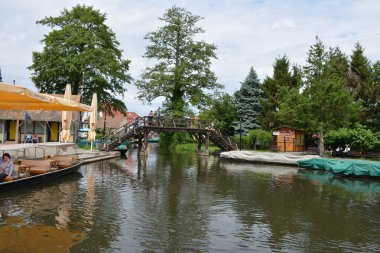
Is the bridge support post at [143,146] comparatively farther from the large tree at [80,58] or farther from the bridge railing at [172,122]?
the large tree at [80,58]

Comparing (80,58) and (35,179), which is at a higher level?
(80,58)

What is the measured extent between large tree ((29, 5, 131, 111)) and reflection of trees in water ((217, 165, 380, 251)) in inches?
1064

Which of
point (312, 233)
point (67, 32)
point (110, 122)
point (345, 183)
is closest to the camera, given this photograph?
point (312, 233)

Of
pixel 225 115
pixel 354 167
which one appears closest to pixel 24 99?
pixel 354 167

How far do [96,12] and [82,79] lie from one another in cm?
847

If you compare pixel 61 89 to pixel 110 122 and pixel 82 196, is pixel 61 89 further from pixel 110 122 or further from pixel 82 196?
pixel 110 122

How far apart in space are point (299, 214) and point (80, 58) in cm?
3322

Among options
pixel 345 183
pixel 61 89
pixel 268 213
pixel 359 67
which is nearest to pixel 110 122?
pixel 61 89

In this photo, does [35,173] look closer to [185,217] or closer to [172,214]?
[172,214]

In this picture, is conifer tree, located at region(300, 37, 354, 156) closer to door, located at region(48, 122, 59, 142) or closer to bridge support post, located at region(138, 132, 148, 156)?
bridge support post, located at region(138, 132, 148, 156)

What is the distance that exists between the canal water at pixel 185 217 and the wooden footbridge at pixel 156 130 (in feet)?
56.7

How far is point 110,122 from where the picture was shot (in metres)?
86.6

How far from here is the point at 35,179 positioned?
14.9 meters

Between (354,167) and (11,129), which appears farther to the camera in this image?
(11,129)
